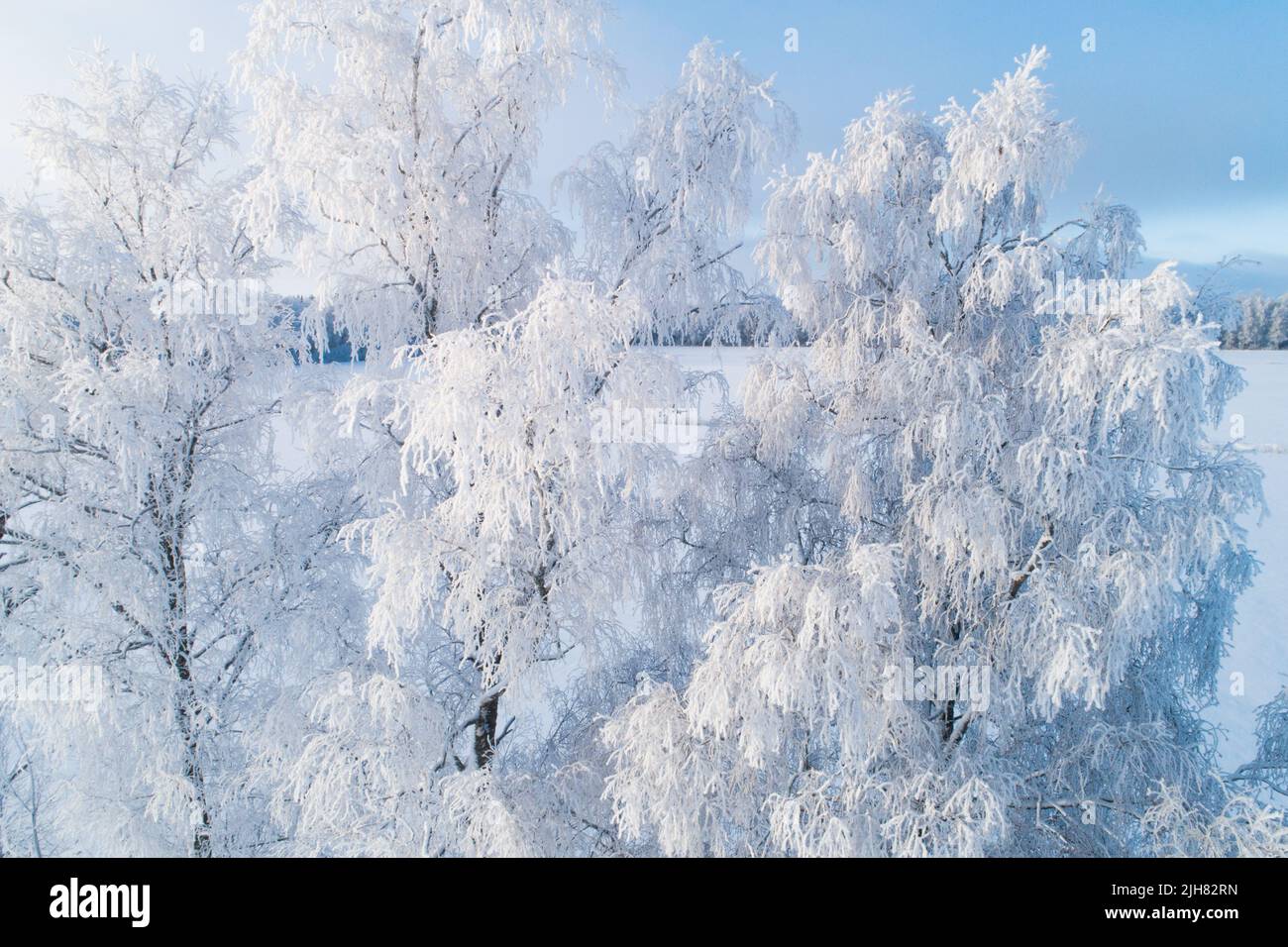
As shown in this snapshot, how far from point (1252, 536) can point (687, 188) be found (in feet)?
46.3

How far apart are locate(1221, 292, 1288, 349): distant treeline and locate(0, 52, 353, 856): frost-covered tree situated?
597 cm

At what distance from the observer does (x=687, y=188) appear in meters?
4.25

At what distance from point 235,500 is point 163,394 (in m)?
0.94

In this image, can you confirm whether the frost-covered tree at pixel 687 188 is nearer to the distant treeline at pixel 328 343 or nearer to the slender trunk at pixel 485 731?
the distant treeline at pixel 328 343

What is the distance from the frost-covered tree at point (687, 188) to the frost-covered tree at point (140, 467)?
2190 millimetres

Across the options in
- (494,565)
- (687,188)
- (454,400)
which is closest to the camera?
(454,400)

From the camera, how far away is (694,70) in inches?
163

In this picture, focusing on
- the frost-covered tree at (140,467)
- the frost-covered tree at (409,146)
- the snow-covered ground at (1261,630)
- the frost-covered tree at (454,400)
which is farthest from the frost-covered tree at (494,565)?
the snow-covered ground at (1261,630)

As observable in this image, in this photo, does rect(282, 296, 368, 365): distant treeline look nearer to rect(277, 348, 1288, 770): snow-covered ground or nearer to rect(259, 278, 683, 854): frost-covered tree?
rect(277, 348, 1288, 770): snow-covered ground

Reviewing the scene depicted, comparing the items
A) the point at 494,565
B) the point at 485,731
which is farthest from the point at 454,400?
the point at 485,731

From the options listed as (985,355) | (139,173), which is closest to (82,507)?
(139,173)

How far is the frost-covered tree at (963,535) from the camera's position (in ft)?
10.6

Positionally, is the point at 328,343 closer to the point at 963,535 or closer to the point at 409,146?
the point at 409,146
